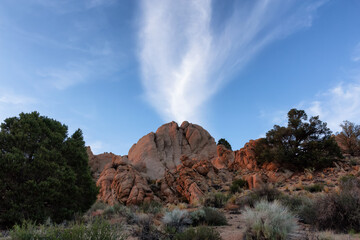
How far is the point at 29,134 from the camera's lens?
41.1 feet

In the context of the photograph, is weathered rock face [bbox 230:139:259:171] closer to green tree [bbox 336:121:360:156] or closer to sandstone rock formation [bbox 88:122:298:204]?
sandstone rock formation [bbox 88:122:298:204]

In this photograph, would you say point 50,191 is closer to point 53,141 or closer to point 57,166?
point 57,166

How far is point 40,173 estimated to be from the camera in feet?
39.0

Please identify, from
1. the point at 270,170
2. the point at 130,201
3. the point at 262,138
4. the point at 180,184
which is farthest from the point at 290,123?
the point at 130,201

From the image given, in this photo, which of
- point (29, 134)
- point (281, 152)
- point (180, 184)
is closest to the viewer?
point (29, 134)

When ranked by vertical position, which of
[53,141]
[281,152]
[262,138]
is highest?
[262,138]

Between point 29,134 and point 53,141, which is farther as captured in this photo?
point 53,141

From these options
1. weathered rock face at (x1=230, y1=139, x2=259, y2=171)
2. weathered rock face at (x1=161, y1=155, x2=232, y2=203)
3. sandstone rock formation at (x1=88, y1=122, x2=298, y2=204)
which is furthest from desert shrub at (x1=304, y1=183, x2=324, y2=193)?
weathered rock face at (x1=230, y1=139, x2=259, y2=171)

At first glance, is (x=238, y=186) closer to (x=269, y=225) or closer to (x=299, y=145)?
(x=299, y=145)

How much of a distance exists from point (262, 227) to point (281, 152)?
22955 millimetres

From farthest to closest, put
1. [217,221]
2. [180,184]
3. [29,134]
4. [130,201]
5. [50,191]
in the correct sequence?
1. [180,184]
2. [130,201]
3. [29,134]
4. [50,191]
5. [217,221]

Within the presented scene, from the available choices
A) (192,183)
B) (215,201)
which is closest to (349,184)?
(215,201)

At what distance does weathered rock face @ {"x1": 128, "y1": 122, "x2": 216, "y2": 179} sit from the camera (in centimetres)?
4028

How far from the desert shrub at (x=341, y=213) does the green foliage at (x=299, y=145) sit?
19.1m
